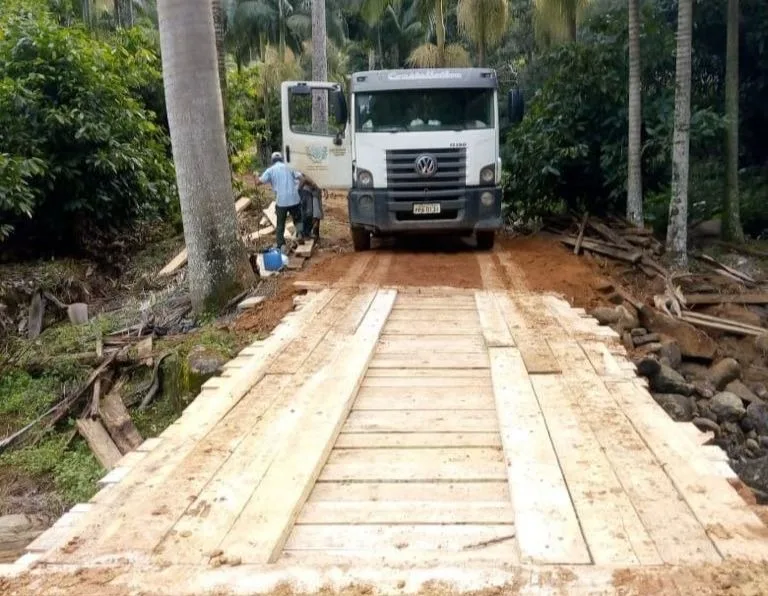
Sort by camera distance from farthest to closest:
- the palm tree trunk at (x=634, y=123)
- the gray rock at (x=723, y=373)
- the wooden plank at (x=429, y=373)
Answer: the palm tree trunk at (x=634, y=123) < the gray rock at (x=723, y=373) < the wooden plank at (x=429, y=373)

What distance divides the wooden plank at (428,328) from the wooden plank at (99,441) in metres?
2.84

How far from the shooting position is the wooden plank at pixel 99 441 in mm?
7473

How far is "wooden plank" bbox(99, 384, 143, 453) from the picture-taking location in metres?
7.69

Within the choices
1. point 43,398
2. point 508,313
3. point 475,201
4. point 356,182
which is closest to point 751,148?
point 475,201

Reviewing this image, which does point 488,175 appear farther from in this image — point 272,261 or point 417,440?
point 417,440

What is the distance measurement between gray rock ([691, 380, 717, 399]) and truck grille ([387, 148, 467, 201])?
A: 206 inches

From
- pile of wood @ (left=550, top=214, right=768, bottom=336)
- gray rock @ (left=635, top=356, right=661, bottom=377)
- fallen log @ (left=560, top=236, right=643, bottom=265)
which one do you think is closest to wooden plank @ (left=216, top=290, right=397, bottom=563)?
gray rock @ (left=635, top=356, right=661, bottom=377)

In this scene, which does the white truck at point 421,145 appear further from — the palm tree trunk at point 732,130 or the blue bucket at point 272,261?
the palm tree trunk at point 732,130

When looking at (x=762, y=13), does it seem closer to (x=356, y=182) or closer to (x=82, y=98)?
(x=356, y=182)

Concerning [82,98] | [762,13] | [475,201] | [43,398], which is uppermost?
[762,13]

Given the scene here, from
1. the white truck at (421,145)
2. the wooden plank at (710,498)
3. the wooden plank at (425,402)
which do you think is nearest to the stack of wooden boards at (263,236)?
the white truck at (421,145)

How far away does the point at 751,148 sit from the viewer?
21.1 metres

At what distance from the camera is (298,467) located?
4215mm

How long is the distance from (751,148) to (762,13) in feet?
13.7
